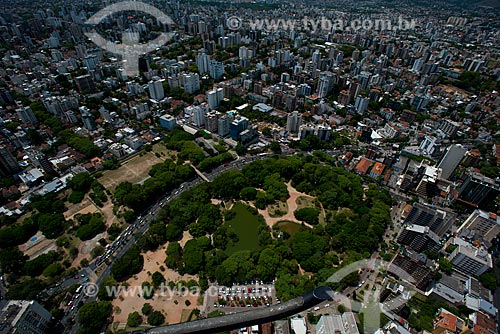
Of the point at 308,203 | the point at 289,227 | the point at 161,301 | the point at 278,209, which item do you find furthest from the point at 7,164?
the point at 308,203

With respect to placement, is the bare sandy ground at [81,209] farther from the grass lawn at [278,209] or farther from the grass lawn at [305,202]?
the grass lawn at [305,202]

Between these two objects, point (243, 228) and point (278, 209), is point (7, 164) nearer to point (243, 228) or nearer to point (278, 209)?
point (243, 228)

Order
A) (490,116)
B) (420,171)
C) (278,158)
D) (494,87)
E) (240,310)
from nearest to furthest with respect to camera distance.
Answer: (240,310)
(420,171)
(278,158)
(490,116)
(494,87)

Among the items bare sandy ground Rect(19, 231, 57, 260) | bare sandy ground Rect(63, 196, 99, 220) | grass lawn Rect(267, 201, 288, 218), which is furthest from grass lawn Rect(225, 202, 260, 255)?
bare sandy ground Rect(19, 231, 57, 260)

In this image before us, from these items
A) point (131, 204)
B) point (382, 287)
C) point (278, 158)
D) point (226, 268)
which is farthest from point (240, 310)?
point (278, 158)

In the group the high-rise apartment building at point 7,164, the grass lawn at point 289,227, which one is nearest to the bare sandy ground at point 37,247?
the high-rise apartment building at point 7,164

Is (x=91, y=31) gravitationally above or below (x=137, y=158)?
above

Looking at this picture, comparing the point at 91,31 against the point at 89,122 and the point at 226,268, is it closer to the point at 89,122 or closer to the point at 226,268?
the point at 89,122
